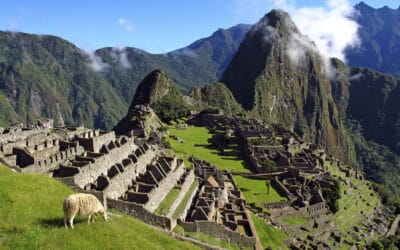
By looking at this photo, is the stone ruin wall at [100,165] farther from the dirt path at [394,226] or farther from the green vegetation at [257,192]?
the dirt path at [394,226]

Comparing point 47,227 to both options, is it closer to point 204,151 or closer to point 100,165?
point 100,165

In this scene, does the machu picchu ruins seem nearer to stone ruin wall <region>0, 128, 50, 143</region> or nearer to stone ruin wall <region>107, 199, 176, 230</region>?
stone ruin wall <region>107, 199, 176, 230</region>

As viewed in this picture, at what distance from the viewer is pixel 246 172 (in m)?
86.6

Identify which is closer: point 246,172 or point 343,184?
point 246,172

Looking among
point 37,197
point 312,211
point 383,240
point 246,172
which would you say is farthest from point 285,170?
point 37,197

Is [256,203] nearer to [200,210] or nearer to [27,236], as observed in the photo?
[200,210]

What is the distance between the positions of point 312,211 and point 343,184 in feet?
107

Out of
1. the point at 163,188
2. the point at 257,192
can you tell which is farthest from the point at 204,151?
the point at 163,188

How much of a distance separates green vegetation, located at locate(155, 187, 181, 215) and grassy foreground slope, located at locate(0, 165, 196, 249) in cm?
1516

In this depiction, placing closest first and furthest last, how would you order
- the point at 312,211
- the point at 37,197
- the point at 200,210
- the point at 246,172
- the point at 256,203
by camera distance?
the point at 37,197, the point at 200,210, the point at 256,203, the point at 312,211, the point at 246,172

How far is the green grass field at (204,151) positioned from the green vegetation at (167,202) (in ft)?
119

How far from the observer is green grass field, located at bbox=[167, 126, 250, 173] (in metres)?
88.9

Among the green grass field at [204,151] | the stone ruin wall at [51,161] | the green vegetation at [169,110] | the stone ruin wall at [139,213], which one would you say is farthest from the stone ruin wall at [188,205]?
the green vegetation at [169,110]

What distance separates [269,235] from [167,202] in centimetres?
1798
